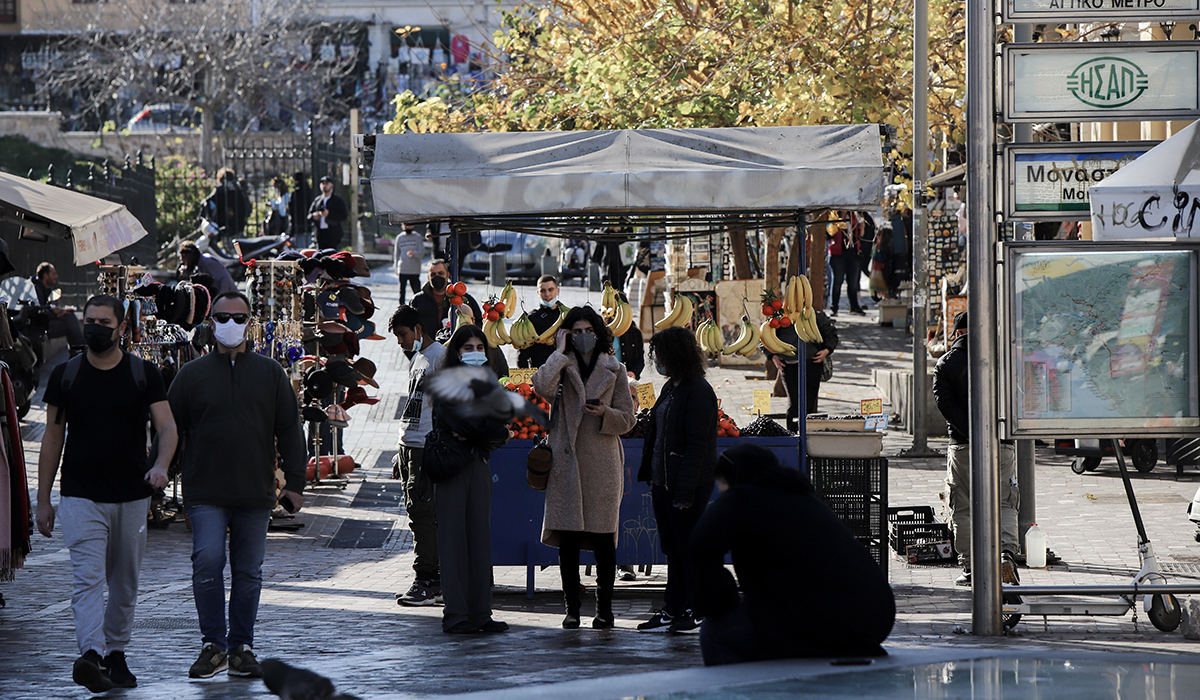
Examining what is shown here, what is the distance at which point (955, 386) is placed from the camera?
873cm

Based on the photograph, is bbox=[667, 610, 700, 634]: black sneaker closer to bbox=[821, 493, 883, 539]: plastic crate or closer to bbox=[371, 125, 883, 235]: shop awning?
bbox=[821, 493, 883, 539]: plastic crate

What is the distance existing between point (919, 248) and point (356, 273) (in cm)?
627

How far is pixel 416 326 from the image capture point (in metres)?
8.42

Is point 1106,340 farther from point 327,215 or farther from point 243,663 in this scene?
point 327,215

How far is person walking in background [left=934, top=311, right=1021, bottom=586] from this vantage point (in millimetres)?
8680

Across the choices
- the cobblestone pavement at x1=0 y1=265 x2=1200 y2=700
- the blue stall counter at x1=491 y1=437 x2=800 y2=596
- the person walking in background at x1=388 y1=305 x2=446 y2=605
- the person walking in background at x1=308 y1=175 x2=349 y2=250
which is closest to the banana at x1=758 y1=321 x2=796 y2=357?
the blue stall counter at x1=491 y1=437 x2=800 y2=596

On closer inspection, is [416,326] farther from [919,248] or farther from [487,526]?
[919,248]

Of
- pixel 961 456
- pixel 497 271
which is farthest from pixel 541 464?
pixel 497 271

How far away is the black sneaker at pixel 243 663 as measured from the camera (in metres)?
6.44

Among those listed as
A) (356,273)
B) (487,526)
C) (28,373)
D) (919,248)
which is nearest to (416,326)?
(487,526)

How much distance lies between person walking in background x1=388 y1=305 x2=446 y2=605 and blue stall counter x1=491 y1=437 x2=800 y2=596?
16.2 inches

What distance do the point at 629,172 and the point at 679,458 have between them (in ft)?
6.30

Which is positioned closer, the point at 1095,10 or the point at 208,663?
the point at 208,663

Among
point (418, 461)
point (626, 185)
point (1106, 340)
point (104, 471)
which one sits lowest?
point (418, 461)
